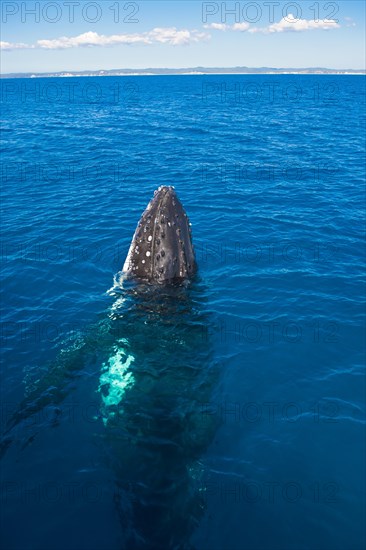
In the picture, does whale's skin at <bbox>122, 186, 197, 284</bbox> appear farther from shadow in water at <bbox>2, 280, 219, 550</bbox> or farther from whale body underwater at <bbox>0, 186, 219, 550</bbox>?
shadow in water at <bbox>2, 280, 219, 550</bbox>

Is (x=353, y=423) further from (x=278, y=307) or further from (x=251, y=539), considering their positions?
(x=278, y=307)

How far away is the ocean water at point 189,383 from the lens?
31.7 ft

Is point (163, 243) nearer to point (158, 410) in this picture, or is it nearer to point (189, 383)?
point (189, 383)

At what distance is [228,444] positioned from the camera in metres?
11.4

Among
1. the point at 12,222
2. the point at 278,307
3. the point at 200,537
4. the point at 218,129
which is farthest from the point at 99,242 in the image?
the point at 218,129

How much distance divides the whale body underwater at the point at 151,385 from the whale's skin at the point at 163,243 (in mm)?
35

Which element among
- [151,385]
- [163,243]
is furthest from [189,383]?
[163,243]

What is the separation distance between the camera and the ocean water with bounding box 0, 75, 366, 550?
9.66 m

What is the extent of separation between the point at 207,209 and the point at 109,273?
10463 mm

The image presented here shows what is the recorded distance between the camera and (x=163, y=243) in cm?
1430

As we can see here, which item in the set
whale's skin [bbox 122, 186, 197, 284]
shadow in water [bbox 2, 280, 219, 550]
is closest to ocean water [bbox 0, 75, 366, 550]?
shadow in water [bbox 2, 280, 219, 550]

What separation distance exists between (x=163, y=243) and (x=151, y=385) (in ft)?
15.2

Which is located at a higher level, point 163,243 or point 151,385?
point 163,243

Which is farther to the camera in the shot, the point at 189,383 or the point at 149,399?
the point at 189,383
